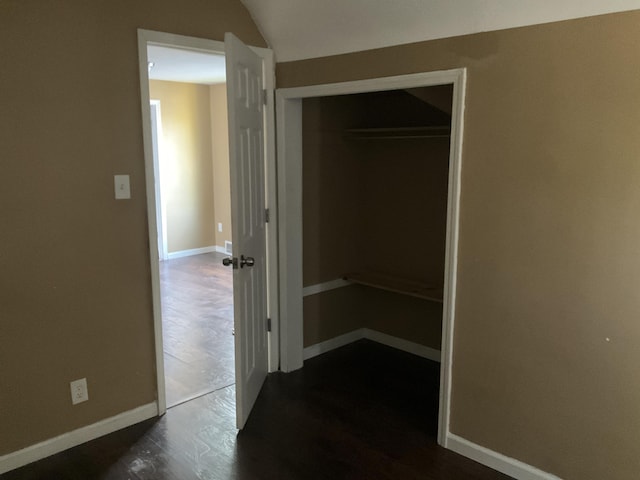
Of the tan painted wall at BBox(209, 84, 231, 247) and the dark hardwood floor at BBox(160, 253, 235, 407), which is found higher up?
the tan painted wall at BBox(209, 84, 231, 247)

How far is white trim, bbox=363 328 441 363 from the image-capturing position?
12.0 ft

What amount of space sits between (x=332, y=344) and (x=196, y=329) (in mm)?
1168

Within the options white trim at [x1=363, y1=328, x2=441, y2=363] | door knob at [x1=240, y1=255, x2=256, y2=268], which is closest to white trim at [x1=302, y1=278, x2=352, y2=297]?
white trim at [x1=363, y1=328, x2=441, y2=363]

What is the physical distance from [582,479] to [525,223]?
1.09 m

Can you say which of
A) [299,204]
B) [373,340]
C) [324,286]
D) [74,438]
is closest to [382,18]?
[299,204]

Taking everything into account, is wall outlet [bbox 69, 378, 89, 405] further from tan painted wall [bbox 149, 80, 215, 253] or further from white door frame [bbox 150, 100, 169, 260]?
tan painted wall [bbox 149, 80, 215, 253]

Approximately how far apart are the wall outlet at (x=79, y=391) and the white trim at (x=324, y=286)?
1448mm

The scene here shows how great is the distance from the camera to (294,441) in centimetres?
266

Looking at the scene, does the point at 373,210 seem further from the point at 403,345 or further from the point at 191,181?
the point at 191,181

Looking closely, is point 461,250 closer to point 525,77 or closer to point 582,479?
point 525,77

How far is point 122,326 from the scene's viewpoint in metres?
2.72

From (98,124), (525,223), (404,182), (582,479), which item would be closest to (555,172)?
(525,223)

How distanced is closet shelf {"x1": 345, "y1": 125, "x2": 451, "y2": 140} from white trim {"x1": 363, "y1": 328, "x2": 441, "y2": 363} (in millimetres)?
1447

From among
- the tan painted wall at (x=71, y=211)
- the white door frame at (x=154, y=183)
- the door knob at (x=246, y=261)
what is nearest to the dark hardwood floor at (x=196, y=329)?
the white door frame at (x=154, y=183)
